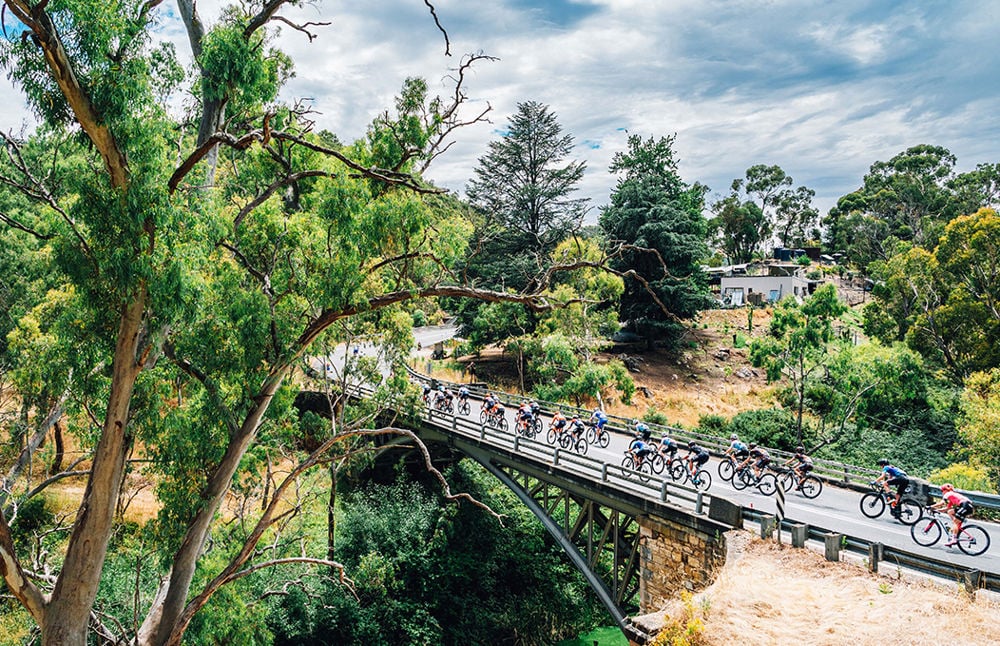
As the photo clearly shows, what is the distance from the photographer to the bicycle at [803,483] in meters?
15.3

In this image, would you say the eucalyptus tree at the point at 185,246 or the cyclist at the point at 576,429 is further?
the cyclist at the point at 576,429

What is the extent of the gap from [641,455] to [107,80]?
48.4 ft

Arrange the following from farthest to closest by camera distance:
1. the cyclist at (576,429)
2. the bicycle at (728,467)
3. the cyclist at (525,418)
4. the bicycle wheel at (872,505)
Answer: the cyclist at (525,418), the cyclist at (576,429), the bicycle at (728,467), the bicycle wheel at (872,505)

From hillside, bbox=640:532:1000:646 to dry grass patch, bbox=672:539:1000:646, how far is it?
0.01 metres

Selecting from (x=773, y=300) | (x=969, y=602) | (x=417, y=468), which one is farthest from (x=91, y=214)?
(x=773, y=300)

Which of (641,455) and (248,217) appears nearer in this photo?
(248,217)

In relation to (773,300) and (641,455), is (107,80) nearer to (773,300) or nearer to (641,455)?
(641,455)

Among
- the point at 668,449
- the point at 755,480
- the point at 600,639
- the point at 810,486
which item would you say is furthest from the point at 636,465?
the point at 600,639

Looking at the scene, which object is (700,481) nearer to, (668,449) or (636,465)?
(668,449)

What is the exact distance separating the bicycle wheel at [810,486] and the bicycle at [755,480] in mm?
706

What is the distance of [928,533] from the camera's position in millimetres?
12078

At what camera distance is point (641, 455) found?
17.2 meters

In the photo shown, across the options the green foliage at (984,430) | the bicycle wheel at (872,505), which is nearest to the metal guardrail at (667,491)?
the bicycle wheel at (872,505)

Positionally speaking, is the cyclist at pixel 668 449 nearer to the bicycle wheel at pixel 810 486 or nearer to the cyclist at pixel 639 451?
the cyclist at pixel 639 451
